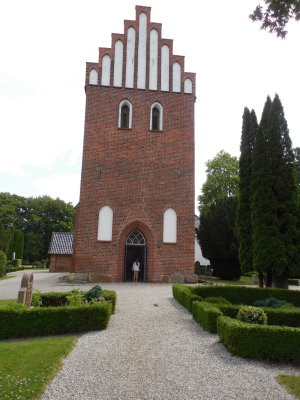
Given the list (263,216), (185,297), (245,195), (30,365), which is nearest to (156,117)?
(245,195)

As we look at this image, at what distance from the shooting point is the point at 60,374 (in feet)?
16.4

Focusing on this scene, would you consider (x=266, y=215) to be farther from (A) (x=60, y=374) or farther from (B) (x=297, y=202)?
(A) (x=60, y=374)

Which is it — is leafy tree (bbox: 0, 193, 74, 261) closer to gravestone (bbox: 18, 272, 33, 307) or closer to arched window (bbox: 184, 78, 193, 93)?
arched window (bbox: 184, 78, 193, 93)

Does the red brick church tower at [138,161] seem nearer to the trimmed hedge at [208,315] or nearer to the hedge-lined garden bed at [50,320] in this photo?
the trimmed hedge at [208,315]

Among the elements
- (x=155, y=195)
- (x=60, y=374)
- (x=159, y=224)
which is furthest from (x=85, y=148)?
(x=60, y=374)

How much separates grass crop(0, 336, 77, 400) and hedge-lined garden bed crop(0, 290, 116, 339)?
1.47 feet

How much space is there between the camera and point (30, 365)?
5.11 meters

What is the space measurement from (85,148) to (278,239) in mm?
10780

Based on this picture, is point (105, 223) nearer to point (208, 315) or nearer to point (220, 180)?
point (208, 315)

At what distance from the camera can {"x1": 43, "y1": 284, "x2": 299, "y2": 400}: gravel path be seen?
449 centimetres

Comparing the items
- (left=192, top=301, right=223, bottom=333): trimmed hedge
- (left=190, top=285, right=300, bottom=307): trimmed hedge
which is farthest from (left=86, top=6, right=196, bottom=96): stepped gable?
(left=192, top=301, right=223, bottom=333): trimmed hedge

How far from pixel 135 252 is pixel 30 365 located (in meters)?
13.2

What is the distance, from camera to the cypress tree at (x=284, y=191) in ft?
43.4

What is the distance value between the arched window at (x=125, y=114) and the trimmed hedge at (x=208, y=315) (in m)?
12.5
